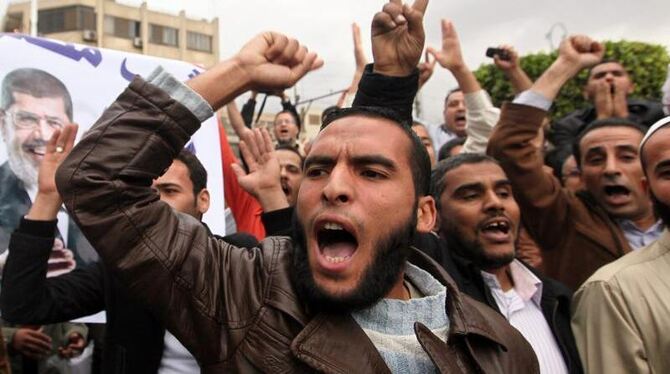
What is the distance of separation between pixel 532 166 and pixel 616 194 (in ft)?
1.85

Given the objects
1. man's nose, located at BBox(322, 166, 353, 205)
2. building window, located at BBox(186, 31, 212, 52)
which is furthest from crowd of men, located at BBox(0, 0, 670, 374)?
building window, located at BBox(186, 31, 212, 52)

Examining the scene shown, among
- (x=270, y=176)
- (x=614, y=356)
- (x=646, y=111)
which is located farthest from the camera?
(x=646, y=111)

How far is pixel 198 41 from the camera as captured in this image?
175 ft

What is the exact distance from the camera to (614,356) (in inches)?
97.4

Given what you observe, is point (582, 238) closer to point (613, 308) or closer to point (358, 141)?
point (613, 308)

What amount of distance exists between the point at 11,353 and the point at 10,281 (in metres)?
1.81

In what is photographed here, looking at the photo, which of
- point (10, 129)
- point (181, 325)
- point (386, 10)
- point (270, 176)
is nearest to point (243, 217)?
point (270, 176)

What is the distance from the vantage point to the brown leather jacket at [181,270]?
1.63 m

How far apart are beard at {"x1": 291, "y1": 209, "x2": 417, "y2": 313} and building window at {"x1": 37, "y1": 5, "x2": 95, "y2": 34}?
43.4 metres

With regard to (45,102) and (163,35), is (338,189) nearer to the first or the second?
(45,102)

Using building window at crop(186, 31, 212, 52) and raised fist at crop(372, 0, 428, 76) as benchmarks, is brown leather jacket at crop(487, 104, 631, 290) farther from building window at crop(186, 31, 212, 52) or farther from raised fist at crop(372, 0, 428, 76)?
building window at crop(186, 31, 212, 52)

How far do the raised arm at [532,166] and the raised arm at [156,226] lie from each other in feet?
5.73

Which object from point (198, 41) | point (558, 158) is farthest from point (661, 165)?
point (198, 41)

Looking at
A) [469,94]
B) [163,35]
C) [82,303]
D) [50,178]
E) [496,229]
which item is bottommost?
[82,303]
